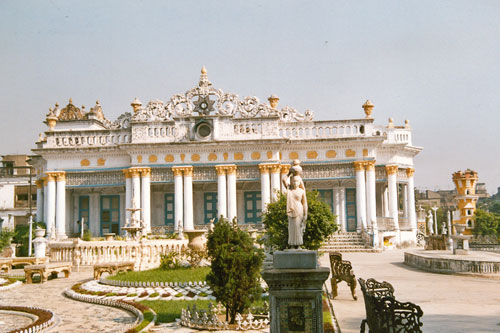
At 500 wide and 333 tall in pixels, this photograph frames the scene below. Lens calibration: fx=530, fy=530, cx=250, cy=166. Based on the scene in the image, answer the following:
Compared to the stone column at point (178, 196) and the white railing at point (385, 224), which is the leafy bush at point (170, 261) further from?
the white railing at point (385, 224)

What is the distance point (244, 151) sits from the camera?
113 ft

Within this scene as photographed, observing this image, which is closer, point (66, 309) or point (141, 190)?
point (66, 309)

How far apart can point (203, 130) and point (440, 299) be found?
23.4 meters

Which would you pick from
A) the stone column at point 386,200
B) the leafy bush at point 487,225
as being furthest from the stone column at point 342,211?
the leafy bush at point 487,225

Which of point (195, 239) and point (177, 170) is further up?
point (177, 170)

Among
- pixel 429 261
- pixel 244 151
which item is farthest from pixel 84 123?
pixel 429 261

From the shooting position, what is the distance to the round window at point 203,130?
35.0m

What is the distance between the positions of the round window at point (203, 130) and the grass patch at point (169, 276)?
1584 cm

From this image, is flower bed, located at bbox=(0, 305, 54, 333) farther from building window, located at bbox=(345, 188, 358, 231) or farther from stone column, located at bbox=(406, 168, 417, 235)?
stone column, located at bbox=(406, 168, 417, 235)

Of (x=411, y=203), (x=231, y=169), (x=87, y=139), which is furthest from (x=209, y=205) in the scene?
(x=411, y=203)

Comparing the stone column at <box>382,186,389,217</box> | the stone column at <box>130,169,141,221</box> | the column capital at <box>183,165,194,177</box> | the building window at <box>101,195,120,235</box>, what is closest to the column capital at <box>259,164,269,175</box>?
the column capital at <box>183,165,194,177</box>

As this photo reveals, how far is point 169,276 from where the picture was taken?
59.5 ft

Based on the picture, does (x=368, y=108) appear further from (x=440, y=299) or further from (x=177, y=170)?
(x=440, y=299)

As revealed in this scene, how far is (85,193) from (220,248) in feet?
96.2
